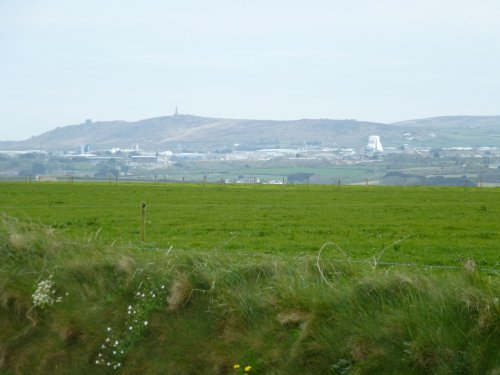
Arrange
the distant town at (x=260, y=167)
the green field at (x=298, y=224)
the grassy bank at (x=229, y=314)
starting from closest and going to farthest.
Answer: the grassy bank at (x=229, y=314) < the green field at (x=298, y=224) < the distant town at (x=260, y=167)

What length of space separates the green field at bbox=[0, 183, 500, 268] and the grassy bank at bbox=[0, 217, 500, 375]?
6.55ft

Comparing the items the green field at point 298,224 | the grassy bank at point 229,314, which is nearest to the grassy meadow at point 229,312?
the grassy bank at point 229,314

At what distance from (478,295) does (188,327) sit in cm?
342

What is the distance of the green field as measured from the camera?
19.5 metres

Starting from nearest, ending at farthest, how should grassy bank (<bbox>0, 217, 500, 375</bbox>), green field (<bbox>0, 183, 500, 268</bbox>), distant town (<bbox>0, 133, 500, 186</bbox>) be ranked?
grassy bank (<bbox>0, 217, 500, 375</bbox>) → green field (<bbox>0, 183, 500, 268</bbox>) → distant town (<bbox>0, 133, 500, 186</bbox>)

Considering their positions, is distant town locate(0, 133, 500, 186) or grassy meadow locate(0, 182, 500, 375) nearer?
grassy meadow locate(0, 182, 500, 375)

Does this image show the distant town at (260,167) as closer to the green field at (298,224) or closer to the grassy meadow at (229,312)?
the green field at (298,224)

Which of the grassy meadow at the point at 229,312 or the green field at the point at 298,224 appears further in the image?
the green field at the point at 298,224

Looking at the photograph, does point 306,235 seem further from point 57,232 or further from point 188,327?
point 188,327

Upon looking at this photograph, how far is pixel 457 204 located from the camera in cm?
3734

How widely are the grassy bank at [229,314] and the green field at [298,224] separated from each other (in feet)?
6.55

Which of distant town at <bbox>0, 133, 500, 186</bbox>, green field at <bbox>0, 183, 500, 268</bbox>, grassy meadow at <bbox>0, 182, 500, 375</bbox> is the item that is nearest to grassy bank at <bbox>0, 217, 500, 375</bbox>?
grassy meadow at <bbox>0, 182, 500, 375</bbox>

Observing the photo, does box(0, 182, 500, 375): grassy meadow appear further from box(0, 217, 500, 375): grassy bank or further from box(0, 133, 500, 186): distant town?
box(0, 133, 500, 186): distant town

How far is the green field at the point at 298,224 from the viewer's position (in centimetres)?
1947
